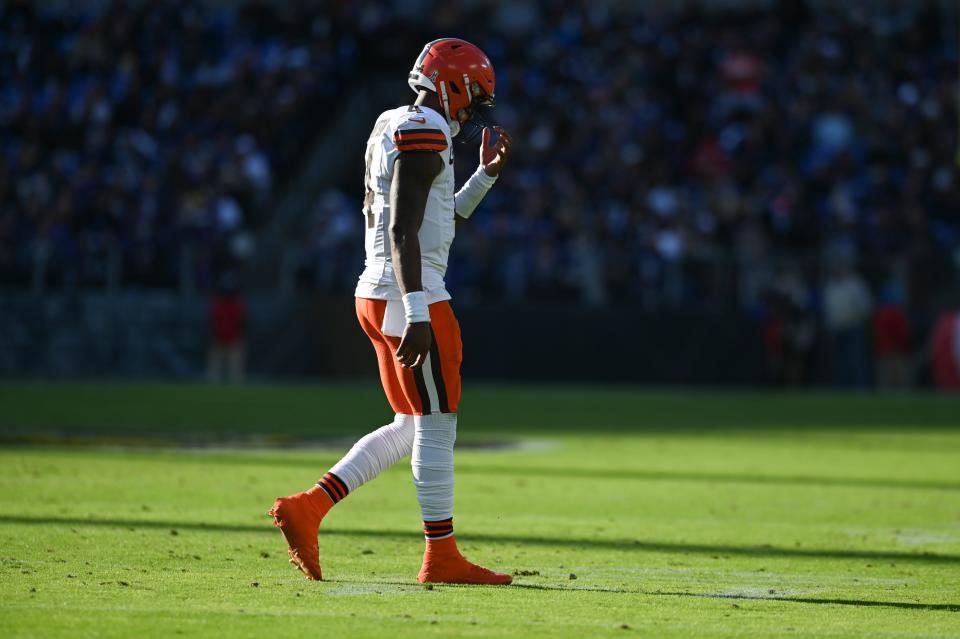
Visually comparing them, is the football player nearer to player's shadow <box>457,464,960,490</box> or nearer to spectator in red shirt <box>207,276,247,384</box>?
player's shadow <box>457,464,960,490</box>

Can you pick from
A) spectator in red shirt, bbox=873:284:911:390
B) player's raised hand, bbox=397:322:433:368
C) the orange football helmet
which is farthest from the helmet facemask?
spectator in red shirt, bbox=873:284:911:390

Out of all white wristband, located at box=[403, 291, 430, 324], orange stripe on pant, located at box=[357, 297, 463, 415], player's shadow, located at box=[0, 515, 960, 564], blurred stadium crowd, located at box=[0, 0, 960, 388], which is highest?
blurred stadium crowd, located at box=[0, 0, 960, 388]

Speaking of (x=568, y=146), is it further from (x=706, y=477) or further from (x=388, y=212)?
(x=388, y=212)

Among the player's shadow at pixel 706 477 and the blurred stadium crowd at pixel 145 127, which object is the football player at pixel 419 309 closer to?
the player's shadow at pixel 706 477

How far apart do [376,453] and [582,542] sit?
1782 millimetres

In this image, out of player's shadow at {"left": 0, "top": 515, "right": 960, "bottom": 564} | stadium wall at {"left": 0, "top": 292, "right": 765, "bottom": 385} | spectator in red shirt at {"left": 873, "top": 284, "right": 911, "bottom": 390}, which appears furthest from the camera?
stadium wall at {"left": 0, "top": 292, "right": 765, "bottom": 385}

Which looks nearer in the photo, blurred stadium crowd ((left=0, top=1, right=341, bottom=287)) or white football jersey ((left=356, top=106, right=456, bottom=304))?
white football jersey ((left=356, top=106, right=456, bottom=304))

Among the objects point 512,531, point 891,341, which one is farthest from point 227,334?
point 512,531

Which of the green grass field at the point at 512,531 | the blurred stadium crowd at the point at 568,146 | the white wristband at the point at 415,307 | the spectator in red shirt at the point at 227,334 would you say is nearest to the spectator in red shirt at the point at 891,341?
the blurred stadium crowd at the point at 568,146

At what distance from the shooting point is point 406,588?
6.48 meters

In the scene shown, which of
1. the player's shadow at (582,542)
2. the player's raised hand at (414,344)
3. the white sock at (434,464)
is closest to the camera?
the player's raised hand at (414,344)

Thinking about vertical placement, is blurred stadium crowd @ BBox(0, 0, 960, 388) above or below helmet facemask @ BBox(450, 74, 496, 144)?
above

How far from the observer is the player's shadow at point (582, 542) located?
7.96 meters

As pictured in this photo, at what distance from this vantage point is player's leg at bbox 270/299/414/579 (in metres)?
6.63
